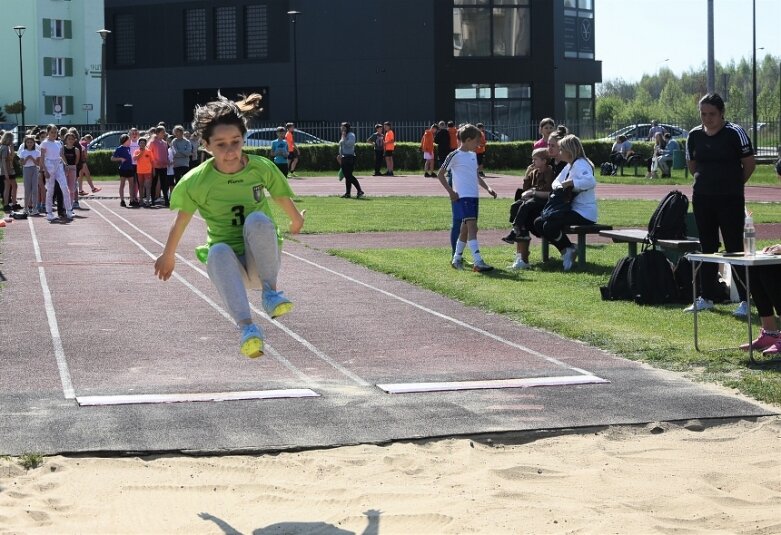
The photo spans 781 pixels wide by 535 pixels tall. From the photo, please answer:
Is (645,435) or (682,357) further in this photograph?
(682,357)

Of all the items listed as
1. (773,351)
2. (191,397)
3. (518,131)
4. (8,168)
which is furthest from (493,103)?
(191,397)

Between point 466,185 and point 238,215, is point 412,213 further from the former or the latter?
point 238,215

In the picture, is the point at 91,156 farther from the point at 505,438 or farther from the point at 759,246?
the point at 505,438

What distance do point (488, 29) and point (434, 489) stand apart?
197 feet

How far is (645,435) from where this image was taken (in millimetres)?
7902

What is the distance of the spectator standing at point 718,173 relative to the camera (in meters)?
12.0

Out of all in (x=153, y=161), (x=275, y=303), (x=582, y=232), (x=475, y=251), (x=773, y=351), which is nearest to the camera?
(x=275, y=303)

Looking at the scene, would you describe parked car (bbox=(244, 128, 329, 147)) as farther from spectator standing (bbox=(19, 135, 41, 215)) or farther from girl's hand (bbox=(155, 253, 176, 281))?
girl's hand (bbox=(155, 253, 176, 281))

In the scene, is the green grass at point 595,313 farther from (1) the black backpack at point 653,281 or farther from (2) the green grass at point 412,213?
(2) the green grass at point 412,213

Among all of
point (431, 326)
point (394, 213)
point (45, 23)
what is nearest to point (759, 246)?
point (431, 326)

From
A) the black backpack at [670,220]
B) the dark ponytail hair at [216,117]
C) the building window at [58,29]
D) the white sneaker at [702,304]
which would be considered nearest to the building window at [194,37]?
the building window at [58,29]

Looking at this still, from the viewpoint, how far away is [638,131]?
58.1m

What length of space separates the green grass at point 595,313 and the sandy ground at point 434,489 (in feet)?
5.86

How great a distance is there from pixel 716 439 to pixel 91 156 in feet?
135
